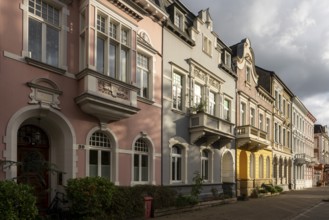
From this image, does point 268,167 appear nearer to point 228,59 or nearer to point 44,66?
point 228,59

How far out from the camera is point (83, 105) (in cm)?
1357

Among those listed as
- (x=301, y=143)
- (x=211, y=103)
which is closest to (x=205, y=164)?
(x=211, y=103)

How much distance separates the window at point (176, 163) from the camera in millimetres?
19938

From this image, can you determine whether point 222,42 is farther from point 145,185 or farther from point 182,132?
point 145,185

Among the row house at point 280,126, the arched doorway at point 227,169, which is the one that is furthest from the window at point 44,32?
the row house at point 280,126

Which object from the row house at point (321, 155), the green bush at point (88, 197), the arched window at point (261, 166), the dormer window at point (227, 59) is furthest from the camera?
the row house at point (321, 155)

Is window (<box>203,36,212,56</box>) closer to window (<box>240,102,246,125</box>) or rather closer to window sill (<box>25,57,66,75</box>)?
window (<box>240,102,246,125</box>)

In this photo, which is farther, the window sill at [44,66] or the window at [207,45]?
the window at [207,45]

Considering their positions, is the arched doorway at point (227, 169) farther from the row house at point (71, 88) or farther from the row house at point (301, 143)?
the row house at point (301, 143)

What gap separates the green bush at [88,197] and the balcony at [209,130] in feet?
29.3

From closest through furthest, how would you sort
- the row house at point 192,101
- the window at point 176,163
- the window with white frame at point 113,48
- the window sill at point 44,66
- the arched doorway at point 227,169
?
the window sill at point 44,66
the window with white frame at point 113,48
the row house at point 192,101
the window at point 176,163
the arched doorway at point 227,169

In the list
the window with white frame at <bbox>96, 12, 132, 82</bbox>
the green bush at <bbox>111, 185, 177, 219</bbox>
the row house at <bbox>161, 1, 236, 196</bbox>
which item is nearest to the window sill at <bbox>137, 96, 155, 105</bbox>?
the row house at <bbox>161, 1, 236, 196</bbox>

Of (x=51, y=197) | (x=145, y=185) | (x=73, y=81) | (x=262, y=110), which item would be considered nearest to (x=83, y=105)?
(x=73, y=81)

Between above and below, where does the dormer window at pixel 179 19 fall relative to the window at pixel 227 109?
above
